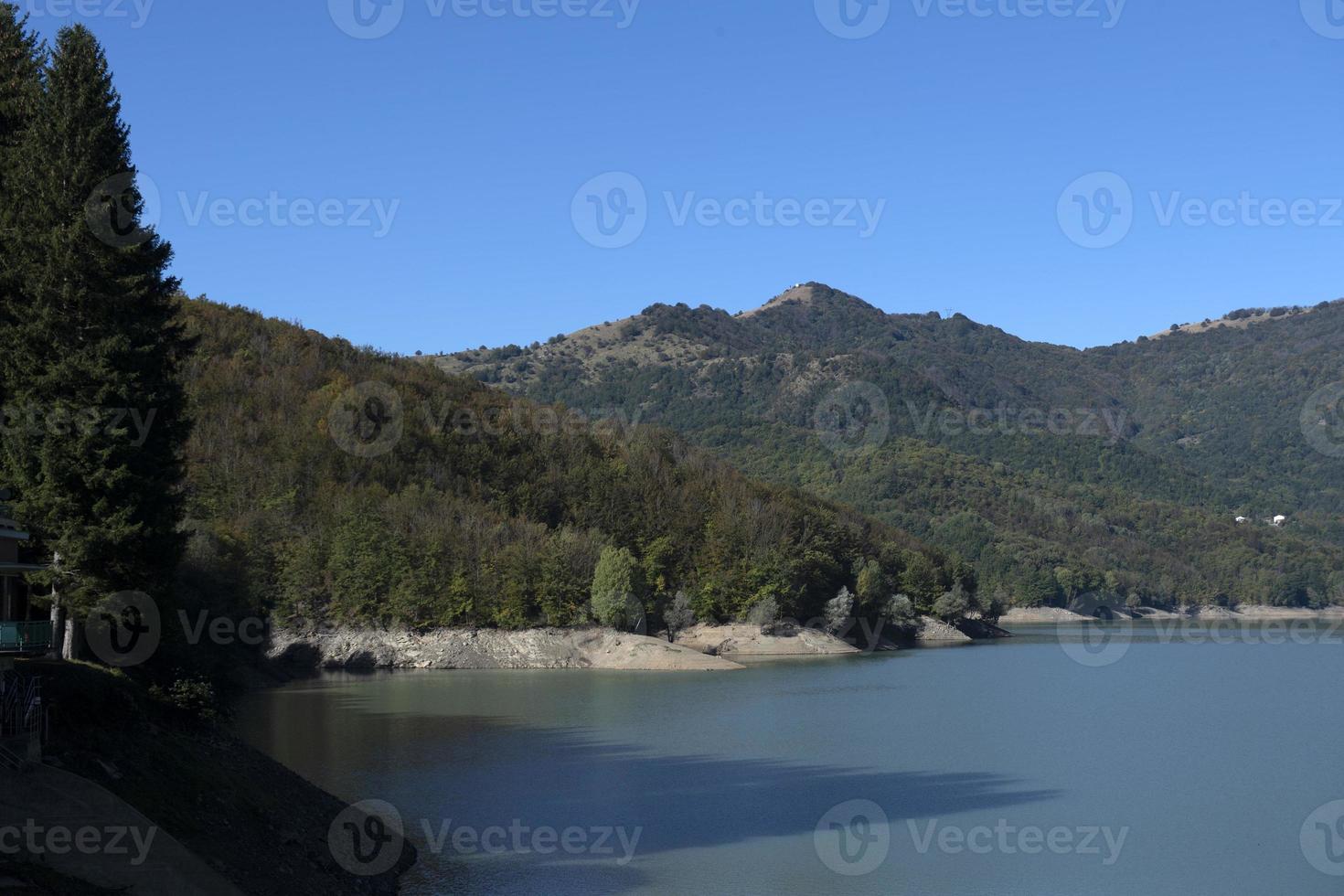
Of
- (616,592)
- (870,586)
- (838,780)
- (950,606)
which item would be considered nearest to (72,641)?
(838,780)

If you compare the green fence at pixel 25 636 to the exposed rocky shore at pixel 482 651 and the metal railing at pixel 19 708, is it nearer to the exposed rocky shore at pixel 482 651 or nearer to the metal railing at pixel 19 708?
the metal railing at pixel 19 708

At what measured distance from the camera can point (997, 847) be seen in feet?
86.1

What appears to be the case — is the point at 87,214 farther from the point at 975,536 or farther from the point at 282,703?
the point at 975,536

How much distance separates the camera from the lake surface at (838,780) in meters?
24.3

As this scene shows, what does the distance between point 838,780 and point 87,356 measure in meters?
22.1

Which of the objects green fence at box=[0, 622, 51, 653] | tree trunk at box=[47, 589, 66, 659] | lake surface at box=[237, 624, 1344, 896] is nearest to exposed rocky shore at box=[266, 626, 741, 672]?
lake surface at box=[237, 624, 1344, 896]

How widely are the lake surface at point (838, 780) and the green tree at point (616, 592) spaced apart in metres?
15.0

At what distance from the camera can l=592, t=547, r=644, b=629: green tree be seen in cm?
7781

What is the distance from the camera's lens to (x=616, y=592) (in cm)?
7800

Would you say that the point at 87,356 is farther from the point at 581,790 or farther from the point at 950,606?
the point at 950,606

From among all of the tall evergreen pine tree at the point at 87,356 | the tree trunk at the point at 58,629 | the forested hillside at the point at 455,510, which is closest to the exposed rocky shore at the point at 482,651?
the forested hillside at the point at 455,510

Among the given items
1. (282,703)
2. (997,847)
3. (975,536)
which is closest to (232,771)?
(997,847)

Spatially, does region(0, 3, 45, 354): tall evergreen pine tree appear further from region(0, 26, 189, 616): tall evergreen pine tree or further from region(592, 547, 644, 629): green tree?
region(592, 547, 644, 629): green tree

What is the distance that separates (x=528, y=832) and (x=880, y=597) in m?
70.9
